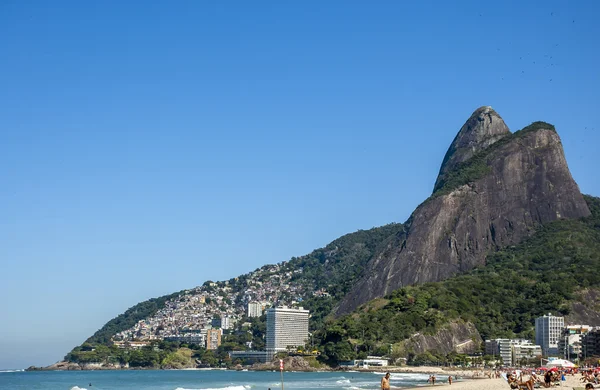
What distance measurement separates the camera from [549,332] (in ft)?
516

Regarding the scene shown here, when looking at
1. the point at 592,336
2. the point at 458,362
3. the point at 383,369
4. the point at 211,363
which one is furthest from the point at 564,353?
the point at 211,363

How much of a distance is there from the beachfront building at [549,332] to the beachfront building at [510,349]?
1.96 metres

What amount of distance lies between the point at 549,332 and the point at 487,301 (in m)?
22.9

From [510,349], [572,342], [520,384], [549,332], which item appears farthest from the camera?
[549,332]

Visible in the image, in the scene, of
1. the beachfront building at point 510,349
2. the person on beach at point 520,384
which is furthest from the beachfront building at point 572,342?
the person on beach at point 520,384

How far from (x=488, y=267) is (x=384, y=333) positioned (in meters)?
45.3

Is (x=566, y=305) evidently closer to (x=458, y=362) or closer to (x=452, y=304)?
(x=452, y=304)

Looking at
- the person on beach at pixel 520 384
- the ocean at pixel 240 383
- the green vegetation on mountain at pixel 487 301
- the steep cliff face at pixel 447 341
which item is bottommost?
the ocean at pixel 240 383

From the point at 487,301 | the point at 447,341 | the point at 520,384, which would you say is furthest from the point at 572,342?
the point at 520,384

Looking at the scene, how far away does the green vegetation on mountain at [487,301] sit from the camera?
163 m

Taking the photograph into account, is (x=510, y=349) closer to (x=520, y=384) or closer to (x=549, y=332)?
(x=549, y=332)

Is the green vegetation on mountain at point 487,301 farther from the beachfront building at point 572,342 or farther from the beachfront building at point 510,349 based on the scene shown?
the beachfront building at point 572,342

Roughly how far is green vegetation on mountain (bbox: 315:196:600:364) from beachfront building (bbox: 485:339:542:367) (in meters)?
10.7

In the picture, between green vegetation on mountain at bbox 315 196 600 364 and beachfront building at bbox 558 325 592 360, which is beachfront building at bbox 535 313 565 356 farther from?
green vegetation on mountain at bbox 315 196 600 364
